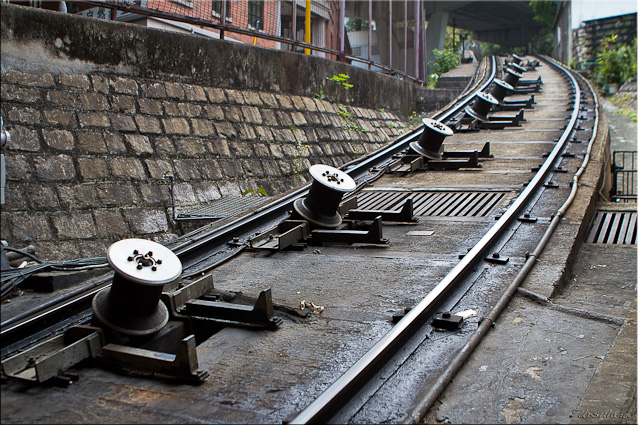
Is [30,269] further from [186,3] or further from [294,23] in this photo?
[294,23]

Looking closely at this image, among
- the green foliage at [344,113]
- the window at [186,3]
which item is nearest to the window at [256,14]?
the window at [186,3]

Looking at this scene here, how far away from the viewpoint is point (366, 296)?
3949mm

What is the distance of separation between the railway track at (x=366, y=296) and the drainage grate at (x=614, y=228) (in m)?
0.45

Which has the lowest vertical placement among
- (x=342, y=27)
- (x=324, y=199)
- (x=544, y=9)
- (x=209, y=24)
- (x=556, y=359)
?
(x=556, y=359)

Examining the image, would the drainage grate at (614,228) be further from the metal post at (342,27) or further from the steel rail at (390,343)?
the metal post at (342,27)

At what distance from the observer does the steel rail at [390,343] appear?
2510mm

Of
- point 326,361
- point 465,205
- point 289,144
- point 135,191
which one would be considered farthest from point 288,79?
point 326,361

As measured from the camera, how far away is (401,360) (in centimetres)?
311

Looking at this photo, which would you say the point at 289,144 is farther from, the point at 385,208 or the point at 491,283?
the point at 491,283

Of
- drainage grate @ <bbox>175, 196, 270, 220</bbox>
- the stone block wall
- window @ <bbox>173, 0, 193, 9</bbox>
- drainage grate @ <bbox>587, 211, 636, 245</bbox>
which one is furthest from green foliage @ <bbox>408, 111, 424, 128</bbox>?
drainage grate @ <bbox>587, 211, 636, 245</bbox>

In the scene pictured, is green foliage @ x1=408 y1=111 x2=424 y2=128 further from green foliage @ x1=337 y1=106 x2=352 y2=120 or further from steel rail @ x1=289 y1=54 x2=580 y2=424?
steel rail @ x1=289 y1=54 x2=580 y2=424

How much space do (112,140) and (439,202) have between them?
3866 millimetres

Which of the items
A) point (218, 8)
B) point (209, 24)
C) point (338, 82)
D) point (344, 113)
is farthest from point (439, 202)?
point (338, 82)

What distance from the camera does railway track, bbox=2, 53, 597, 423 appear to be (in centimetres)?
272
